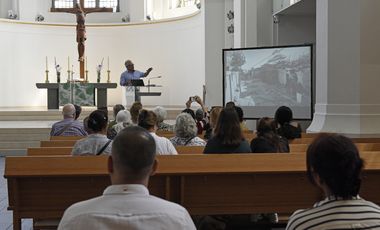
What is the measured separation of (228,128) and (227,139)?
3.8 inches

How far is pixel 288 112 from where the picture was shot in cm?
604

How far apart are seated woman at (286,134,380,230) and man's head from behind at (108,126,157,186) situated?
0.58 meters

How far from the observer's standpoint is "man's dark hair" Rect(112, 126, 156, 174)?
6.56 feet

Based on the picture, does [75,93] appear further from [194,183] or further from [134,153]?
[134,153]

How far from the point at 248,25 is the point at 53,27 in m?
10.5

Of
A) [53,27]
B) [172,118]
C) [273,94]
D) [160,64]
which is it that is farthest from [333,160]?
[53,27]

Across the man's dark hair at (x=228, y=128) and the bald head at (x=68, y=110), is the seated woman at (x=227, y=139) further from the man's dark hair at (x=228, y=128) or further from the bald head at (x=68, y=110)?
the bald head at (x=68, y=110)

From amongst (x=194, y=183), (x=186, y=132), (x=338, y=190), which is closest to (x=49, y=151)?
(x=186, y=132)

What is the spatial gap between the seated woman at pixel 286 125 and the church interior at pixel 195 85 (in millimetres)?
108

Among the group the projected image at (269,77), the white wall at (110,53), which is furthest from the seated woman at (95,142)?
the white wall at (110,53)

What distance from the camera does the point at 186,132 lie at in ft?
17.8

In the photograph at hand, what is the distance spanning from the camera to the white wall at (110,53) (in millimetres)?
20016

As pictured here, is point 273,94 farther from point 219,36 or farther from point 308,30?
point 219,36

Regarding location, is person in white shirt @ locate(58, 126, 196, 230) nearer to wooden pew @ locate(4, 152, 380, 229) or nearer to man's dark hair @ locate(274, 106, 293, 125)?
wooden pew @ locate(4, 152, 380, 229)
